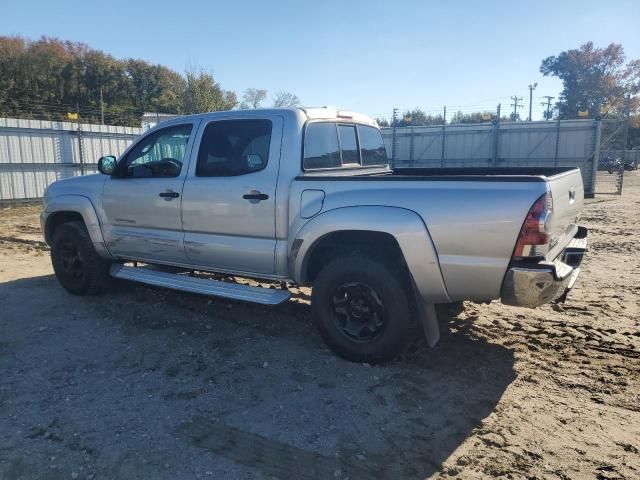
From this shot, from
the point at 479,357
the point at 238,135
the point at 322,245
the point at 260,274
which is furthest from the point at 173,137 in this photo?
the point at 479,357

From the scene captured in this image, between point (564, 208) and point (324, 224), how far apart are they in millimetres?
1823

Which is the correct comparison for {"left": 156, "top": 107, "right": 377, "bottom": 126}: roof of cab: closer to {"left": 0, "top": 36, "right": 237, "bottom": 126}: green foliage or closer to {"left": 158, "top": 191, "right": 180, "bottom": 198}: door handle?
{"left": 158, "top": 191, "right": 180, "bottom": 198}: door handle

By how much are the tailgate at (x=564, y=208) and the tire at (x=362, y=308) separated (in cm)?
114

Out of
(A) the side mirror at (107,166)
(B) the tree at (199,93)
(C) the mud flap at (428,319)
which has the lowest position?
(C) the mud flap at (428,319)

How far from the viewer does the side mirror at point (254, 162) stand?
14.6 feet

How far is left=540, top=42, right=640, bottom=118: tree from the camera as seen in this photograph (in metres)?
53.8

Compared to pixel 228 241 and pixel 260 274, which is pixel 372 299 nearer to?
pixel 260 274

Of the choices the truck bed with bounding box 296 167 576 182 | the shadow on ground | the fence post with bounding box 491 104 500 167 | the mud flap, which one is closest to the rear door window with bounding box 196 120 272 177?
the truck bed with bounding box 296 167 576 182

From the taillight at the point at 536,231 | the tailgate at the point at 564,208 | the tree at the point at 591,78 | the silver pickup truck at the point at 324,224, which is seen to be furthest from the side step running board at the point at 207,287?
the tree at the point at 591,78

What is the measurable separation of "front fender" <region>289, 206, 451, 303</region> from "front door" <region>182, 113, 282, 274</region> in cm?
69

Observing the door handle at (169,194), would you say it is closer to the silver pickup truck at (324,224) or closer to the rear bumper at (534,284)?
Answer: the silver pickup truck at (324,224)

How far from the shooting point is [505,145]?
19.7 meters

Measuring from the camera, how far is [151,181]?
16.9ft

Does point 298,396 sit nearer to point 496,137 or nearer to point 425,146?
point 496,137
